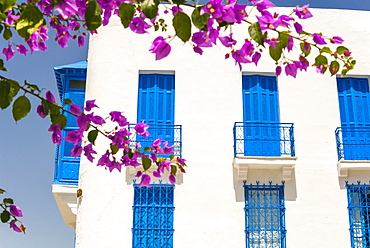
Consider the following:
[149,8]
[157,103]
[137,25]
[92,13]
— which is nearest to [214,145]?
[157,103]

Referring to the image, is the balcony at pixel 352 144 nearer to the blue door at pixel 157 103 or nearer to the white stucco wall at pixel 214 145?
the white stucco wall at pixel 214 145

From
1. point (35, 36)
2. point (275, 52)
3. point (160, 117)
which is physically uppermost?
point (160, 117)

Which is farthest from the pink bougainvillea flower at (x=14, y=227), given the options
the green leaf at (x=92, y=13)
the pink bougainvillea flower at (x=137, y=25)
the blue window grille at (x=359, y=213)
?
the blue window grille at (x=359, y=213)

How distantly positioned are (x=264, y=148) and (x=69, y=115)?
407cm

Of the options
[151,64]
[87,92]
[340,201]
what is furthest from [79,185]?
[340,201]

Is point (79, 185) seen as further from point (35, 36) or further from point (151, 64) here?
point (35, 36)

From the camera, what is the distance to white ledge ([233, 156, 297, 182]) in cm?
1170

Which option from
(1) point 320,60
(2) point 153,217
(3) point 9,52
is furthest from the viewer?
(2) point 153,217

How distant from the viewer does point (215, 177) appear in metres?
12.0

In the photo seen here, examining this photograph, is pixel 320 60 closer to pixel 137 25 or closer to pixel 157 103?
pixel 137 25

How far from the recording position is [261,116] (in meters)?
12.5

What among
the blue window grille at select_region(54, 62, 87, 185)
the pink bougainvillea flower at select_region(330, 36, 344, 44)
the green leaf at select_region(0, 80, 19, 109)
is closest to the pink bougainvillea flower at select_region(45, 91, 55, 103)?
the green leaf at select_region(0, 80, 19, 109)

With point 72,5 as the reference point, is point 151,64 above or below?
above

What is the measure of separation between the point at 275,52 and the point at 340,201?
9224mm
